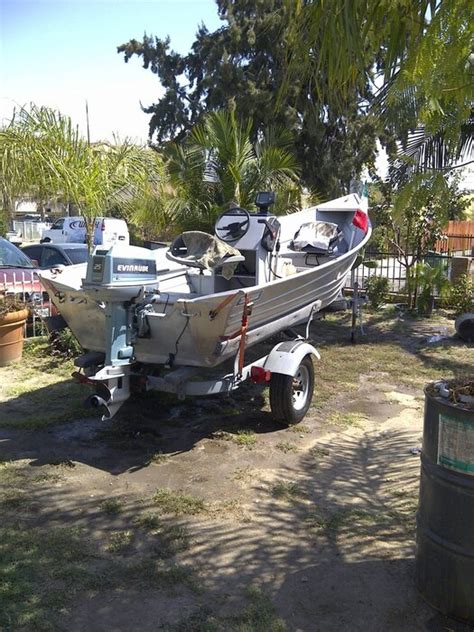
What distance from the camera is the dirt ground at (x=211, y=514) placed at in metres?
3.29

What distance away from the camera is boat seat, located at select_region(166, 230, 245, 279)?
588 centimetres

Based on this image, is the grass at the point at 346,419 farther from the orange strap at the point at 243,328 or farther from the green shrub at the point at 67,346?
the green shrub at the point at 67,346

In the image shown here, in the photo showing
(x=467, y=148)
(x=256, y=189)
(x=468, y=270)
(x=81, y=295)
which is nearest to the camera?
(x=81, y=295)

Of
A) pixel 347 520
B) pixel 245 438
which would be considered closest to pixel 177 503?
pixel 347 520

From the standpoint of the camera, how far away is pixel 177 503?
4500 mm

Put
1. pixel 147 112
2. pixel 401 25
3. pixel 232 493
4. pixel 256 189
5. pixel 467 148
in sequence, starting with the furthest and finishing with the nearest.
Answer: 1. pixel 147 112
2. pixel 256 189
3. pixel 467 148
4. pixel 232 493
5. pixel 401 25

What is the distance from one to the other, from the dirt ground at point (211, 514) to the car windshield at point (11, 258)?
3.33 metres

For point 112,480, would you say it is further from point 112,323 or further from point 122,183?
point 122,183

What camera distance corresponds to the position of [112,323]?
514cm

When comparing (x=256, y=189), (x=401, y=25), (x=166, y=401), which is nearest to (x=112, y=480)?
(x=166, y=401)

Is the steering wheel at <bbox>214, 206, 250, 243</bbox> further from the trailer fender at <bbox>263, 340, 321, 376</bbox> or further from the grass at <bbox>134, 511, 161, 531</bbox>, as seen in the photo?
the grass at <bbox>134, 511, 161, 531</bbox>

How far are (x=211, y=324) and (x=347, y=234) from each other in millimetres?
5020

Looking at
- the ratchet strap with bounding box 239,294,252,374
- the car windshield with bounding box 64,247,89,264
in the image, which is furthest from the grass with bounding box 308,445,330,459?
the car windshield with bounding box 64,247,89,264

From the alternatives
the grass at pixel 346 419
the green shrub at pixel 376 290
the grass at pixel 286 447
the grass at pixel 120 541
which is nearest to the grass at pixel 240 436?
the grass at pixel 286 447
